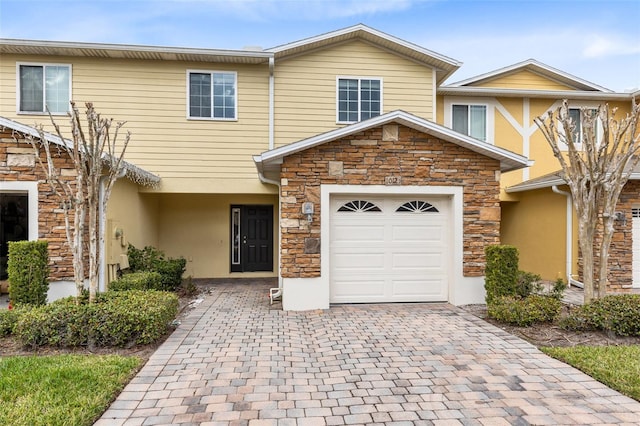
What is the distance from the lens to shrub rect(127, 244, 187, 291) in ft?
28.0

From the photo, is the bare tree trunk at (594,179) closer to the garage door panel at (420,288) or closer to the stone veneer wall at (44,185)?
the garage door panel at (420,288)

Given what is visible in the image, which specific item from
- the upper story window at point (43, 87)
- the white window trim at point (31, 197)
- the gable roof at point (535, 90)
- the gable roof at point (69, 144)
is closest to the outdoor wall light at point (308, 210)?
the gable roof at point (69, 144)

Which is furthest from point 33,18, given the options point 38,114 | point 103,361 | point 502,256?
point 502,256

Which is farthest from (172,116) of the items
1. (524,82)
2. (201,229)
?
(524,82)

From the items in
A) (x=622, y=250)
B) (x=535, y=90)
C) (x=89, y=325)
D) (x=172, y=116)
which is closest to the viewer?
(x=89, y=325)

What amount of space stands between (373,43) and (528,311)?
8043mm

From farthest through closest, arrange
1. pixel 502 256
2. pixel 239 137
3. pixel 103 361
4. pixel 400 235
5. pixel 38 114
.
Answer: pixel 239 137, pixel 38 114, pixel 400 235, pixel 502 256, pixel 103 361

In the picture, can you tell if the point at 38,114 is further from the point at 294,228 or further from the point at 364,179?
the point at 364,179

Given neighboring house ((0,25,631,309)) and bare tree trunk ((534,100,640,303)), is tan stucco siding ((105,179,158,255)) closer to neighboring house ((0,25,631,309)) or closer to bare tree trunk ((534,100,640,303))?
neighboring house ((0,25,631,309))

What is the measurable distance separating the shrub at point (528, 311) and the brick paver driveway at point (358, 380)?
0.34m

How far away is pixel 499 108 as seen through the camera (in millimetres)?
11398

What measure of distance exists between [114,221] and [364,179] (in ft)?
17.6

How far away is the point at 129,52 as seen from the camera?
30.6ft

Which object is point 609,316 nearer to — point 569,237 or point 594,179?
point 594,179
